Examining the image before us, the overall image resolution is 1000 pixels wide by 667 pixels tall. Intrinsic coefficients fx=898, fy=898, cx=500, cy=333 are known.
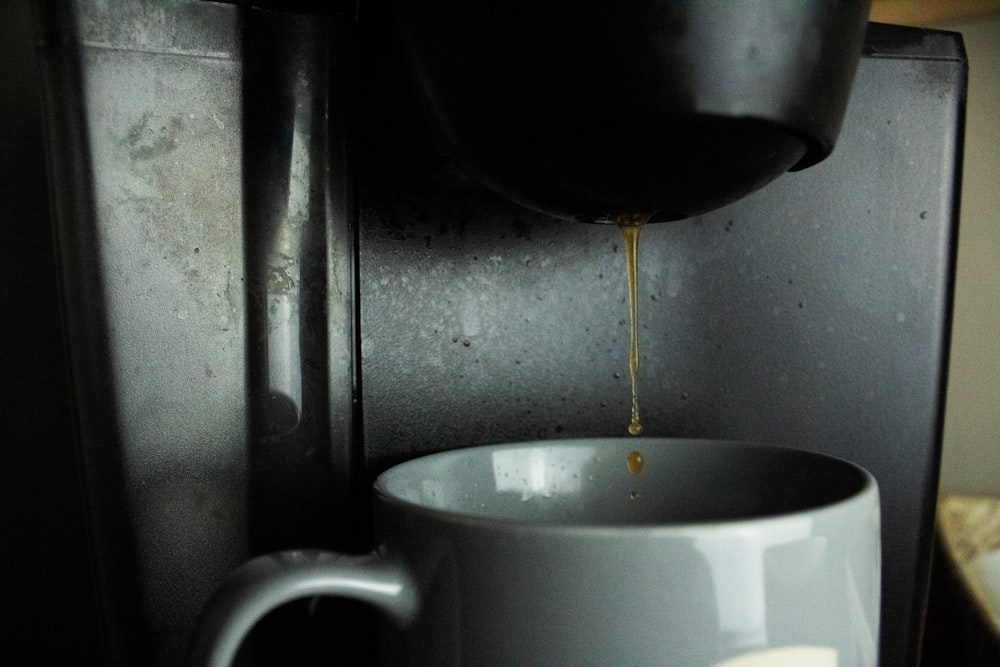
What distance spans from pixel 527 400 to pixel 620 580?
0.42ft

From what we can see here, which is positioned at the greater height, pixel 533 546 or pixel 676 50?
pixel 676 50

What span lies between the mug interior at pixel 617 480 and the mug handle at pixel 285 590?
0.06 m

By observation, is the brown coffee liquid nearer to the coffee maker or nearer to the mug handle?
the coffee maker

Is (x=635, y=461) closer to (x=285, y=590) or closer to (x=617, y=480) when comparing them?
(x=617, y=480)

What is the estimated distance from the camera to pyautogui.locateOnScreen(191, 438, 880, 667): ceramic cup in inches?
8.0

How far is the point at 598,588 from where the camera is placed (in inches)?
8.1

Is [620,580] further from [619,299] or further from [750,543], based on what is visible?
[619,299]

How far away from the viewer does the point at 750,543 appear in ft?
0.68

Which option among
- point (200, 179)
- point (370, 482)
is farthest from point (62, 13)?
point (370, 482)

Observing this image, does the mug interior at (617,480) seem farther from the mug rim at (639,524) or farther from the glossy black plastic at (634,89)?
the glossy black plastic at (634,89)

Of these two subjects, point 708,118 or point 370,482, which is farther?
point 370,482

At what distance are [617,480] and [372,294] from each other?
0.11 meters

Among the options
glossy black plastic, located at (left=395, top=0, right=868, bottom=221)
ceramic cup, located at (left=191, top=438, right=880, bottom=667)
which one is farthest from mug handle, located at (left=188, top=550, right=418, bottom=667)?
glossy black plastic, located at (left=395, top=0, right=868, bottom=221)

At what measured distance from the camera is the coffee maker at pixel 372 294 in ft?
0.90
